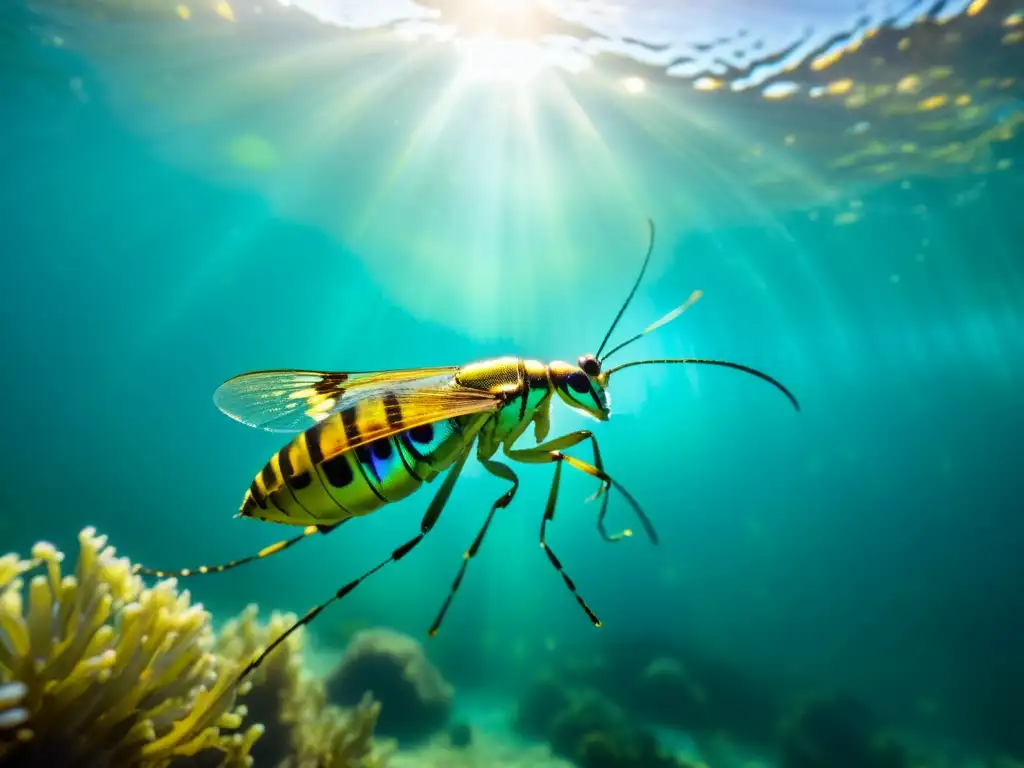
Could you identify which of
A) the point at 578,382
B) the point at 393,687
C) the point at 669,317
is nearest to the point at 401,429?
the point at 578,382

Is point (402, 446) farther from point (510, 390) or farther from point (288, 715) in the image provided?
point (288, 715)

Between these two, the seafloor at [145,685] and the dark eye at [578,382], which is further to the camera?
the dark eye at [578,382]

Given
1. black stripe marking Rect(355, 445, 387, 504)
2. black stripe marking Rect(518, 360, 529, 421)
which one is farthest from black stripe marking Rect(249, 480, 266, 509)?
black stripe marking Rect(518, 360, 529, 421)

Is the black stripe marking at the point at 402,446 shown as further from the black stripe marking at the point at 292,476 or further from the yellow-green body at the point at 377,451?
the black stripe marking at the point at 292,476

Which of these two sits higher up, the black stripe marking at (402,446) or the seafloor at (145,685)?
the black stripe marking at (402,446)

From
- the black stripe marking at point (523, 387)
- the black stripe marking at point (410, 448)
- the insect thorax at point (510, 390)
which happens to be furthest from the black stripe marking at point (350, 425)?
the black stripe marking at point (523, 387)

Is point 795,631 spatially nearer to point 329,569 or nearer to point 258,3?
point 329,569

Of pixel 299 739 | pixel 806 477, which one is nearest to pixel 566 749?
pixel 299 739
